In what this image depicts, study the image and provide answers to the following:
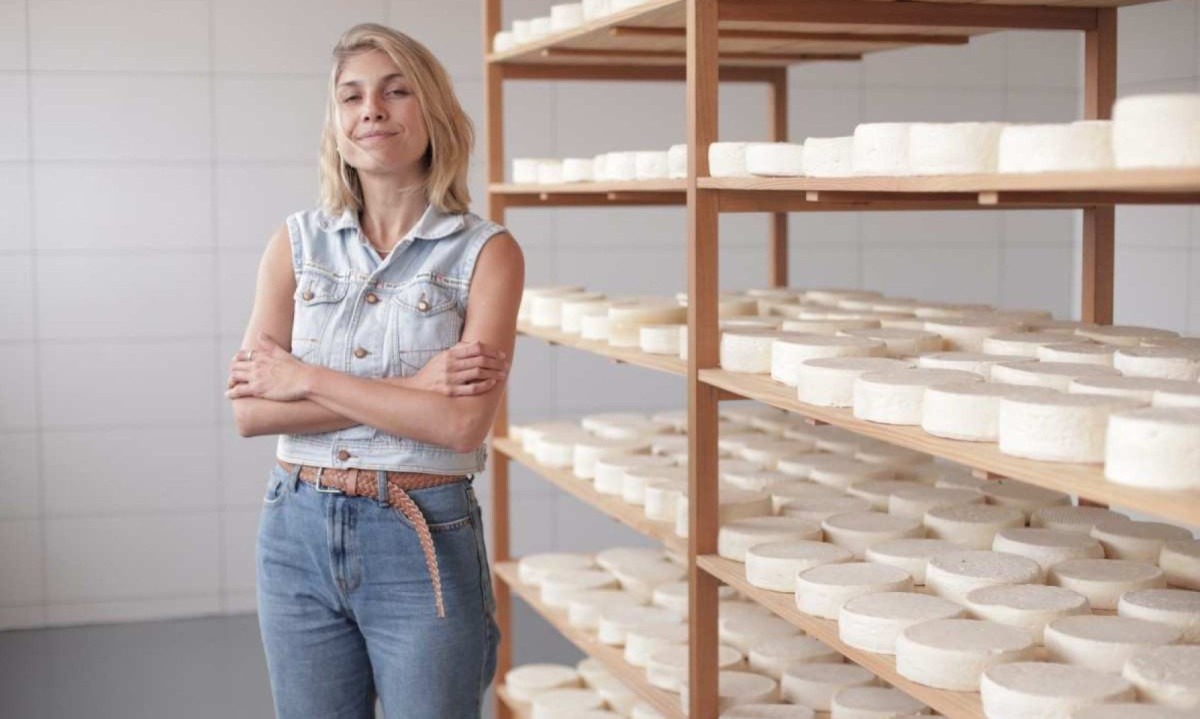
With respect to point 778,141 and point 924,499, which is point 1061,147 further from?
point 778,141

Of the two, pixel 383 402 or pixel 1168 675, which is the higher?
pixel 383 402

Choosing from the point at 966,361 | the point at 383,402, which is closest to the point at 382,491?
the point at 383,402

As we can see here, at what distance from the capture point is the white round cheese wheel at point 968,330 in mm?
2740

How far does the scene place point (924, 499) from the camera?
2.93 meters

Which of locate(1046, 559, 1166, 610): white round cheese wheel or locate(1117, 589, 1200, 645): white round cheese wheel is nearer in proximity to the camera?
locate(1117, 589, 1200, 645): white round cheese wheel

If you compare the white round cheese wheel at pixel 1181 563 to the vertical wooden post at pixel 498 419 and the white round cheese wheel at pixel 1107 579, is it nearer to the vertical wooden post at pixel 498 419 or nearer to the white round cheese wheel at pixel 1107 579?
the white round cheese wheel at pixel 1107 579

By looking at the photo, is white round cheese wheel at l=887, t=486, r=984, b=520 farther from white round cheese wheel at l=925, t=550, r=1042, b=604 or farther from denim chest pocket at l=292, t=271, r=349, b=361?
denim chest pocket at l=292, t=271, r=349, b=361

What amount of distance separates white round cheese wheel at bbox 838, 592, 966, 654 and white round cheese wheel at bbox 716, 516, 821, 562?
39cm

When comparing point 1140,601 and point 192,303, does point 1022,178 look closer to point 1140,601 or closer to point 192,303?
point 1140,601

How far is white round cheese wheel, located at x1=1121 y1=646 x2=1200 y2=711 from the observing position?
1.95 meters

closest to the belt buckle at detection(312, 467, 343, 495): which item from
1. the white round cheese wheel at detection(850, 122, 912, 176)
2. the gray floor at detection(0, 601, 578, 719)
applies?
the white round cheese wheel at detection(850, 122, 912, 176)

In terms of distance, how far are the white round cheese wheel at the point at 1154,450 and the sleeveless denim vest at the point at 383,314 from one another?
3.53 feet

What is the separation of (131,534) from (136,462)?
0.91ft

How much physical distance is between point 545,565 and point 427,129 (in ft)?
5.88
